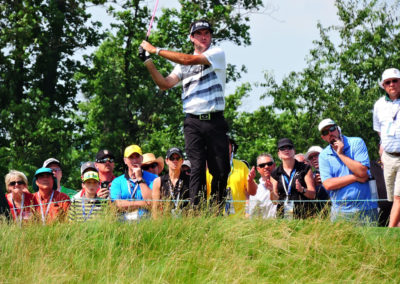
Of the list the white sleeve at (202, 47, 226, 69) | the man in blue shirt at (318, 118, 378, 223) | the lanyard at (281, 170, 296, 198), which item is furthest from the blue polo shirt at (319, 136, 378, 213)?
the white sleeve at (202, 47, 226, 69)

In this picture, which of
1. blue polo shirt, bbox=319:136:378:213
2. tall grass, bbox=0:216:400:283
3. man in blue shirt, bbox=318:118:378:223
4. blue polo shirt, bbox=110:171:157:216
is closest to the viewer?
tall grass, bbox=0:216:400:283

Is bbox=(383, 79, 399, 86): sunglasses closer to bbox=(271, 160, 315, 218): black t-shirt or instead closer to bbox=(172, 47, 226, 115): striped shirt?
bbox=(271, 160, 315, 218): black t-shirt

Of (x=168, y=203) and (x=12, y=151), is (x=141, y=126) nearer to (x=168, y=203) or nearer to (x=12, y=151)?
(x=12, y=151)

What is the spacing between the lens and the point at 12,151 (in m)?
21.4

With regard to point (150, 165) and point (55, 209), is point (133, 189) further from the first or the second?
point (150, 165)

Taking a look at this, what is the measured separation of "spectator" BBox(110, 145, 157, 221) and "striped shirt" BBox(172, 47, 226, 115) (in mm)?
1190

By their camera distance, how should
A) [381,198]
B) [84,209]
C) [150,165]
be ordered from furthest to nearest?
[150,165]
[381,198]
[84,209]

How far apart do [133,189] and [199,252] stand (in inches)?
96.2

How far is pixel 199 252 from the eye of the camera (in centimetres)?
605

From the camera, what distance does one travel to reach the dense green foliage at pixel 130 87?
2209 centimetres

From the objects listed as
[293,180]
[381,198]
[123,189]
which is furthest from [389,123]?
[123,189]

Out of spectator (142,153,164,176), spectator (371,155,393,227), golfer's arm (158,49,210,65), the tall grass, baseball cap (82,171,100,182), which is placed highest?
golfer's arm (158,49,210,65)

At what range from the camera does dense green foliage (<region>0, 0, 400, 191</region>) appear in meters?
22.1

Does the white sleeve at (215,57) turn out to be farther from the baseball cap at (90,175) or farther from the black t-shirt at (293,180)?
the baseball cap at (90,175)
